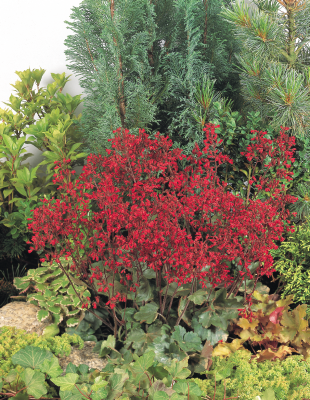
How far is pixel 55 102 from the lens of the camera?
3375 millimetres

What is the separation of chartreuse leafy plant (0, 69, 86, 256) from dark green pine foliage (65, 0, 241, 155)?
0.86ft

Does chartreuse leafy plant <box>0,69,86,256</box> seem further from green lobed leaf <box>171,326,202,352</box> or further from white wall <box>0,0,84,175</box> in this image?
green lobed leaf <box>171,326,202,352</box>

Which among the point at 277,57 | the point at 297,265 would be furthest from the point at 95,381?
the point at 277,57

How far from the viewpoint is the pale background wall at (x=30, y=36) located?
3.37 m

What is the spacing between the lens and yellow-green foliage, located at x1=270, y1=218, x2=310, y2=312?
2482 mm

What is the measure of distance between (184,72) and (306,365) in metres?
2.27

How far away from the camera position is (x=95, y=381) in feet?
5.01

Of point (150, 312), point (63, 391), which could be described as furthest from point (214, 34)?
point (63, 391)

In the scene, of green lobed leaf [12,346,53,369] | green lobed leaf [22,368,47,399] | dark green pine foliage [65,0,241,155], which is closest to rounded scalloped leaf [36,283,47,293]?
green lobed leaf [12,346,53,369]

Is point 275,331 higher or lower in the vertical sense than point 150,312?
lower

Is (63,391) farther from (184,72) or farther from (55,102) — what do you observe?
(55,102)

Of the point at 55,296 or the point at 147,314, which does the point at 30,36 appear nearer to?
the point at 55,296

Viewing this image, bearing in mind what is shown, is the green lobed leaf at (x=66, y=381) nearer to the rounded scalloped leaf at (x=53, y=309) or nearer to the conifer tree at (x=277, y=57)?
the rounded scalloped leaf at (x=53, y=309)

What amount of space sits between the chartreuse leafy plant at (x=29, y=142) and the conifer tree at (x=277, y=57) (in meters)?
1.53
